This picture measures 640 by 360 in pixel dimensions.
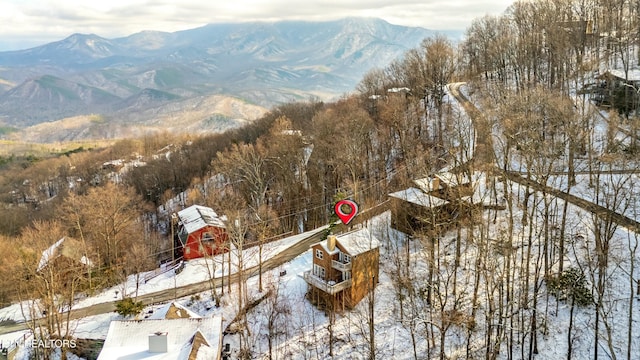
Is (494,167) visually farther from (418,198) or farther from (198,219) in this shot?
(198,219)

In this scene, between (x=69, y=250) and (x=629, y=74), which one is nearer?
(x=69, y=250)

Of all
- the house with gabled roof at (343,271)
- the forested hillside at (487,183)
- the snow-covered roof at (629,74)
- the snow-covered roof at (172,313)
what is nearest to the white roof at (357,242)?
the house with gabled roof at (343,271)

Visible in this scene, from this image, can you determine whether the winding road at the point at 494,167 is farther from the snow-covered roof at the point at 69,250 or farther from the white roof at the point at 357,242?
the snow-covered roof at the point at 69,250

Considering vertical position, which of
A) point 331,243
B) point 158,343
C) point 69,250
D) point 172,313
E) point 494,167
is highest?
point 494,167

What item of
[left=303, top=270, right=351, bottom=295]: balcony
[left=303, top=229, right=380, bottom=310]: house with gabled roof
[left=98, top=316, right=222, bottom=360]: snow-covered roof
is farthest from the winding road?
[left=98, top=316, right=222, bottom=360]: snow-covered roof

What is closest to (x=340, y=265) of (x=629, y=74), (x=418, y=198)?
(x=418, y=198)

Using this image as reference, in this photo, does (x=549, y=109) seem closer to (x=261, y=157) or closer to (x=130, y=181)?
(x=261, y=157)
